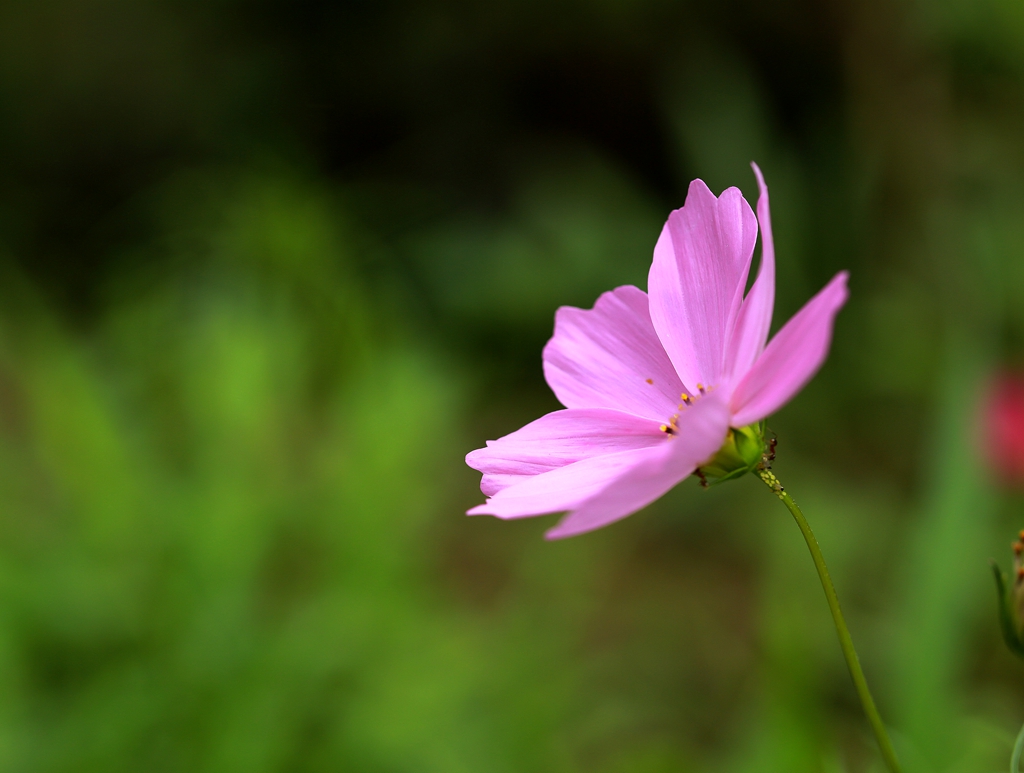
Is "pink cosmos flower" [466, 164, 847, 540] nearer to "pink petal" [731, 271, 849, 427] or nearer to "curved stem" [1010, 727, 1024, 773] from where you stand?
"pink petal" [731, 271, 849, 427]

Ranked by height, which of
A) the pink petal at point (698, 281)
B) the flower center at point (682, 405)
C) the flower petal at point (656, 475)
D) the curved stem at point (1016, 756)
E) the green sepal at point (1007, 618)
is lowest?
the curved stem at point (1016, 756)

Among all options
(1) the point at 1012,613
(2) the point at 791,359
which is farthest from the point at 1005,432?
(2) the point at 791,359

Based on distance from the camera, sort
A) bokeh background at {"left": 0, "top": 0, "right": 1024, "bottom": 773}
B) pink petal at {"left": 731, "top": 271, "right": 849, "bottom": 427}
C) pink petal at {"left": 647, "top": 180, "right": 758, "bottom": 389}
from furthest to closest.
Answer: bokeh background at {"left": 0, "top": 0, "right": 1024, "bottom": 773} → pink petal at {"left": 647, "top": 180, "right": 758, "bottom": 389} → pink petal at {"left": 731, "top": 271, "right": 849, "bottom": 427}

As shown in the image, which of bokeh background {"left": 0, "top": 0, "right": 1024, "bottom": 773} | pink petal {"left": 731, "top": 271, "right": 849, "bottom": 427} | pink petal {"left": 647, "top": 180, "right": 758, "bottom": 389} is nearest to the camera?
pink petal {"left": 731, "top": 271, "right": 849, "bottom": 427}

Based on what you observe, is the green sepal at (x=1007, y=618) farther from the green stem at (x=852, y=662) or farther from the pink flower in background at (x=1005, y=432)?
the pink flower in background at (x=1005, y=432)

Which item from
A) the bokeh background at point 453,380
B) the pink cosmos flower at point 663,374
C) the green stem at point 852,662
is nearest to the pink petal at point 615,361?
the pink cosmos flower at point 663,374

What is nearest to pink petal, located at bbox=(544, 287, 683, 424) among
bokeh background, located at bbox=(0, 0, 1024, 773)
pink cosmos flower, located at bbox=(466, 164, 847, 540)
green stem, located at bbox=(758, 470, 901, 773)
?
pink cosmos flower, located at bbox=(466, 164, 847, 540)
